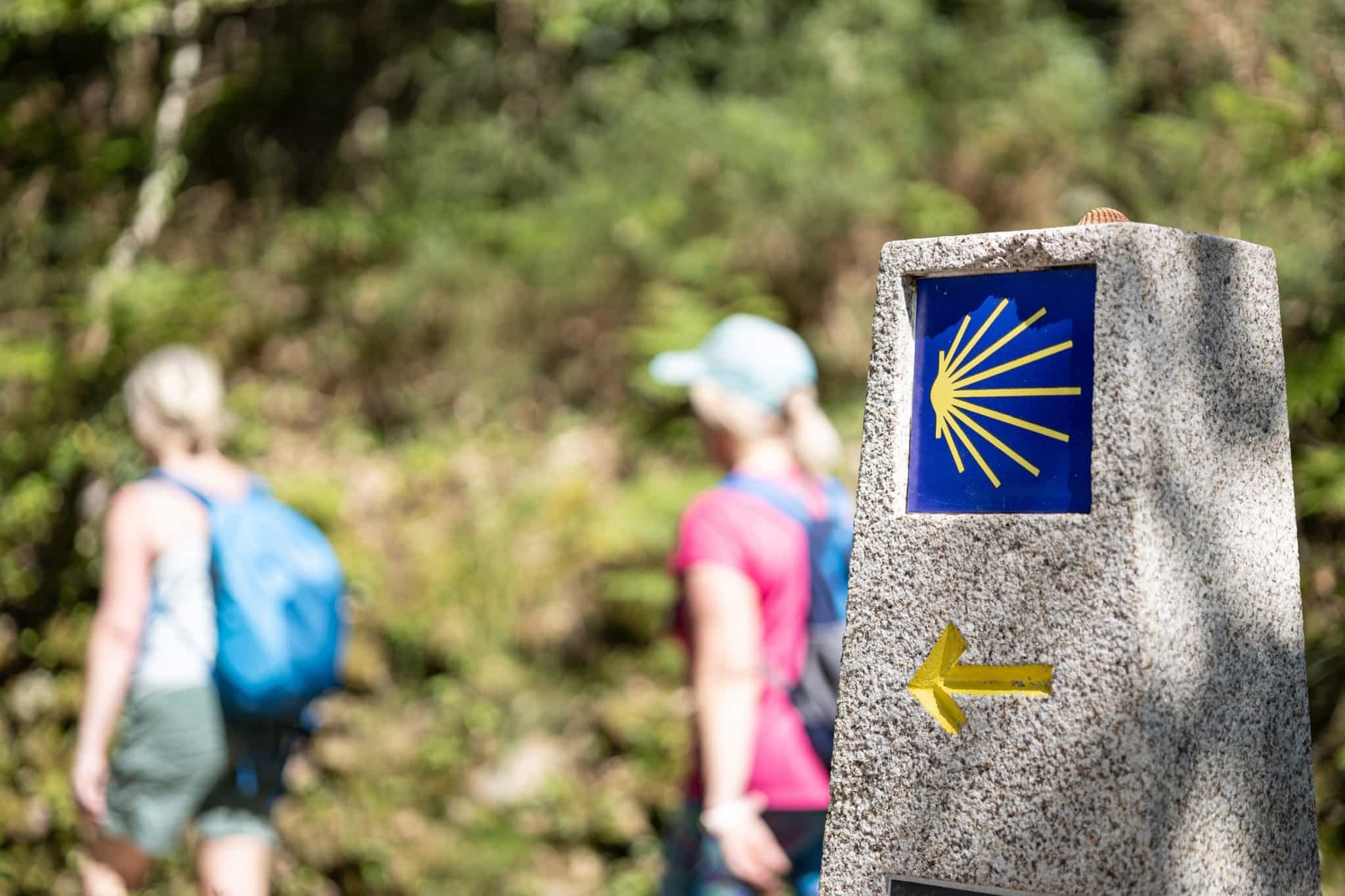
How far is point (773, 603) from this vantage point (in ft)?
11.1

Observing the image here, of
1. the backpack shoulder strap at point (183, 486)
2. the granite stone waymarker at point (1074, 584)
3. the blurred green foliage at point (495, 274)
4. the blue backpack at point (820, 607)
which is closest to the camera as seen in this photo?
the granite stone waymarker at point (1074, 584)

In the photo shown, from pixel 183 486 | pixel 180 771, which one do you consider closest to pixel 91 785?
pixel 180 771

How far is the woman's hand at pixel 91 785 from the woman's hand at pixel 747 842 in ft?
6.15

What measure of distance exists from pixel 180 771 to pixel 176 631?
1.26 ft

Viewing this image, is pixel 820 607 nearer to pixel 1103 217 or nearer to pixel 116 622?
pixel 1103 217

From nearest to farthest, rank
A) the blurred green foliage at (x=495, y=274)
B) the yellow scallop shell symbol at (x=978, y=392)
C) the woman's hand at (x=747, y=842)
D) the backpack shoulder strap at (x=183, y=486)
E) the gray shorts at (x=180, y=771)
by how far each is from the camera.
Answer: the yellow scallop shell symbol at (x=978, y=392), the woman's hand at (x=747, y=842), the gray shorts at (x=180, y=771), the backpack shoulder strap at (x=183, y=486), the blurred green foliage at (x=495, y=274)

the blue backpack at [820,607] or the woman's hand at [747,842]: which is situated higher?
the blue backpack at [820,607]

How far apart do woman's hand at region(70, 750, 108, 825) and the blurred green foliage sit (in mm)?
1993

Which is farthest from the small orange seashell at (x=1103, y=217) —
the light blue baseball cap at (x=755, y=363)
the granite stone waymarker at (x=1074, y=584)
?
the light blue baseball cap at (x=755, y=363)

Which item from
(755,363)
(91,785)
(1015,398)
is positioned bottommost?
(91,785)

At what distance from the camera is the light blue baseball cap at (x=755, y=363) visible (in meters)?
3.60

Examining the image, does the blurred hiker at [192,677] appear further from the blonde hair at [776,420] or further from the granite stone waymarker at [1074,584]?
the granite stone waymarker at [1074,584]

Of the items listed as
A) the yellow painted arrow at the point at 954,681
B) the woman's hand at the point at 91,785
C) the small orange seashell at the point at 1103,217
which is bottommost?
the woman's hand at the point at 91,785

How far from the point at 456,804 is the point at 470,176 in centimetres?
487
